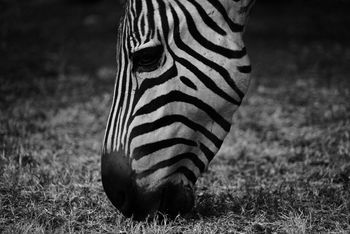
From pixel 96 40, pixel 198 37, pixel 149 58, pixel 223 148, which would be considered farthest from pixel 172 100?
pixel 96 40

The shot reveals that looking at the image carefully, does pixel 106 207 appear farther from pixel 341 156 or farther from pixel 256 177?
pixel 341 156

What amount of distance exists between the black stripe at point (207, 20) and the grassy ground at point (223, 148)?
1.04m

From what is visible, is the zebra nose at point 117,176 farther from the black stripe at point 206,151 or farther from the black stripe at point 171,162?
the black stripe at point 206,151

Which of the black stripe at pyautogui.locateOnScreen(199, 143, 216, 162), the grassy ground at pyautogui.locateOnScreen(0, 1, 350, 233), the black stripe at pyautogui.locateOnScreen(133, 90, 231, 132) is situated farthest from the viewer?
the grassy ground at pyautogui.locateOnScreen(0, 1, 350, 233)

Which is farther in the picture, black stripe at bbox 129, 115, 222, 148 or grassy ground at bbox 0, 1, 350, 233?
grassy ground at bbox 0, 1, 350, 233

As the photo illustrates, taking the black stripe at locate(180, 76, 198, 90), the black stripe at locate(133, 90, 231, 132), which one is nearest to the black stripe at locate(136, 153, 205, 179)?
the black stripe at locate(133, 90, 231, 132)

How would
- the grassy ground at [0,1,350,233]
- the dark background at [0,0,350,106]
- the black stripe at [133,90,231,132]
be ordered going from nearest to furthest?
the black stripe at [133,90,231,132] → the grassy ground at [0,1,350,233] → the dark background at [0,0,350,106]

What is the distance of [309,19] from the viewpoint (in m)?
15.2

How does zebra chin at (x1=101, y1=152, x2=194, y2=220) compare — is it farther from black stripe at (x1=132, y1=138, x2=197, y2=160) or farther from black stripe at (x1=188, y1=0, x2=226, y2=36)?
black stripe at (x1=188, y1=0, x2=226, y2=36)

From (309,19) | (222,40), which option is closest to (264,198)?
(222,40)

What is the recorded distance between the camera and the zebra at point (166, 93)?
255 cm

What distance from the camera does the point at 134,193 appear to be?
2570 mm

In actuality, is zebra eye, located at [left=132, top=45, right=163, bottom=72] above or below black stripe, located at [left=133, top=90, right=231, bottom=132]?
above

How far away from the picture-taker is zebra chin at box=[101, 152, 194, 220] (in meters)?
2.55
